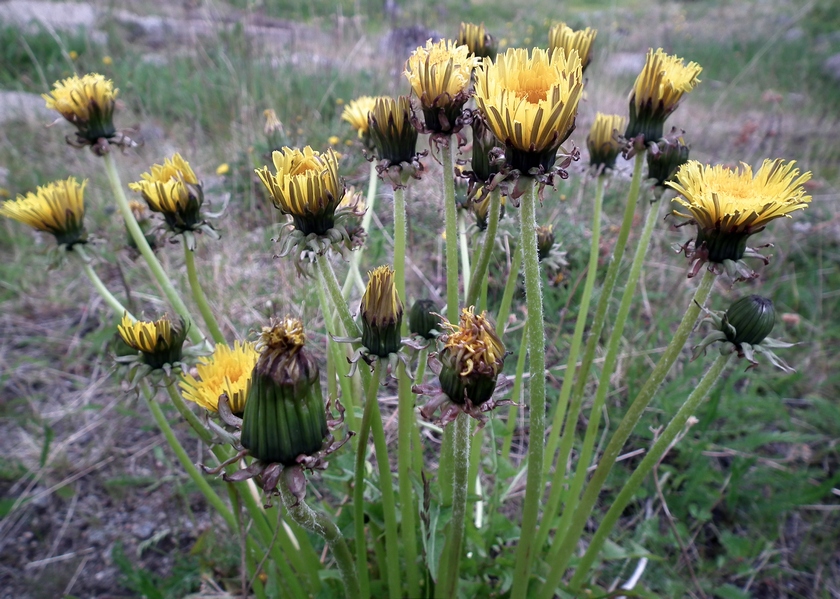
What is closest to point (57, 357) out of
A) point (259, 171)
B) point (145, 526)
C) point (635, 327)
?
point (145, 526)

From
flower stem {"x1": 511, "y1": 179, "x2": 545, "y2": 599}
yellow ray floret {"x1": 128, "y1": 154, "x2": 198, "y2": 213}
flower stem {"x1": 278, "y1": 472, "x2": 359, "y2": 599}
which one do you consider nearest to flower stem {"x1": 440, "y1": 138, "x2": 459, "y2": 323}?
flower stem {"x1": 511, "y1": 179, "x2": 545, "y2": 599}

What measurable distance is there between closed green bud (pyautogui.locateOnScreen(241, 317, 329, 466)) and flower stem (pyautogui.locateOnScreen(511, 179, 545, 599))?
17.7 inches

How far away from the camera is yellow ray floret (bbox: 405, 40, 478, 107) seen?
3.87ft

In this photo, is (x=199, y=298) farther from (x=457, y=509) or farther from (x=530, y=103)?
(x=530, y=103)

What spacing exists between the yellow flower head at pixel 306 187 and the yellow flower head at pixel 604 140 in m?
0.95

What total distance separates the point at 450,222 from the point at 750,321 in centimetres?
69

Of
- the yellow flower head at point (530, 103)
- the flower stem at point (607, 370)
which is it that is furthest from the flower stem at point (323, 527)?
the yellow flower head at point (530, 103)

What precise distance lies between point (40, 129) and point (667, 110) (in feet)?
18.2

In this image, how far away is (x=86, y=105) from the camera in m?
1.68

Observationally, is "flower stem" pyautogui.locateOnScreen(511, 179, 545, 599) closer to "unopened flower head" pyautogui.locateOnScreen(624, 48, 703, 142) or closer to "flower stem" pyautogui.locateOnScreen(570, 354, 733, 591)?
"flower stem" pyautogui.locateOnScreen(570, 354, 733, 591)

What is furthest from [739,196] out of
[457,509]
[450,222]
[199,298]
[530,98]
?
[199,298]

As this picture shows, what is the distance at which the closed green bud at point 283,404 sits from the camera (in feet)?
3.12

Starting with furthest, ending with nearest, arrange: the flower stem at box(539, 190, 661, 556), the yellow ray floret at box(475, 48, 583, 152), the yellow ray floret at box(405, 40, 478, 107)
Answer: the flower stem at box(539, 190, 661, 556) → the yellow ray floret at box(405, 40, 478, 107) → the yellow ray floret at box(475, 48, 583, 152)

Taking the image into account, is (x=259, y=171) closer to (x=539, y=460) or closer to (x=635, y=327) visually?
(x=539, y=460)
